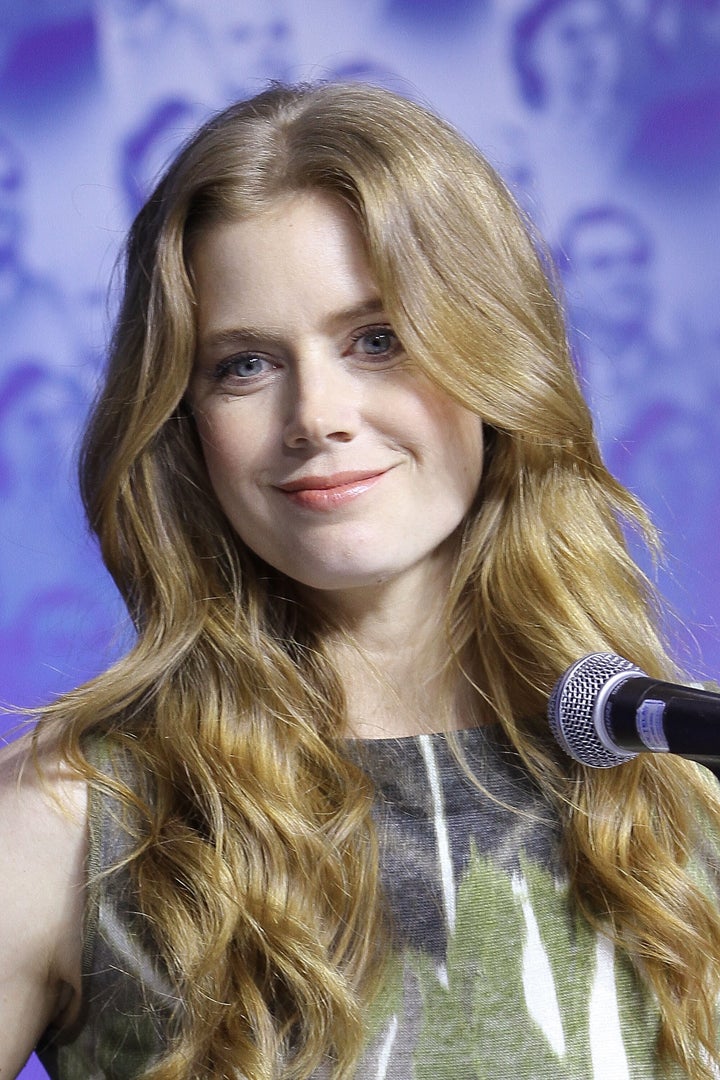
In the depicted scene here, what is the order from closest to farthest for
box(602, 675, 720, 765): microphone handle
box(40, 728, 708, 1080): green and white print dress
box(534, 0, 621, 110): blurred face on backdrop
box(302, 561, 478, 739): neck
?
box(602, 675, 720, 765): microphone handle, box(40, 728, 708, 1080): green and white print dress, box(302, 561, 478, 739): neck, box(534, 0, 621, 110): blurred face on backdrop

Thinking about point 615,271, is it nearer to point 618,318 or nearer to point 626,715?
point 618,318

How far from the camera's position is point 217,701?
1598 mm

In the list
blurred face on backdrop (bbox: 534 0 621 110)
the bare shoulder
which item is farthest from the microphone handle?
blurred face on backdrop (bbox: 534 0 621 110)

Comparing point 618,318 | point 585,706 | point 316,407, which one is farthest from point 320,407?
point 618,318

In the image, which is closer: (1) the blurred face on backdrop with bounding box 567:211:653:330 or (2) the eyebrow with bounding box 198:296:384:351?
(2) the eyebrow with bounding box 198:296:384:351

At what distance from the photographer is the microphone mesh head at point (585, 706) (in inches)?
42.0

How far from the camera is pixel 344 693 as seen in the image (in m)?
1.65

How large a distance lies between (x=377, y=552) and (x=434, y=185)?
36cm

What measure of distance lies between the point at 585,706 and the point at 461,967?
0.51 meters

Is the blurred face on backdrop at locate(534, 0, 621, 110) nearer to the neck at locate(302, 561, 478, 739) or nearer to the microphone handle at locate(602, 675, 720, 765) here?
the neck at locate(302, 561, 478, 739)

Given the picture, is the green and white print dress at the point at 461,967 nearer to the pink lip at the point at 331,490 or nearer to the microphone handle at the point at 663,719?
the pink lip at the point at 331,490

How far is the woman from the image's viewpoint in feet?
4.85

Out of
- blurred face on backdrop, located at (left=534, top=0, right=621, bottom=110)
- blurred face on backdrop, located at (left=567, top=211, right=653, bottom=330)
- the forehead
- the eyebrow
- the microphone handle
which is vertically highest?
blurred face on backdrop, located at (left=534, top=0, right=621, bottom=110)

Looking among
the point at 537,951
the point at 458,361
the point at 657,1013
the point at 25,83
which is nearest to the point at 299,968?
the point at 537,951
